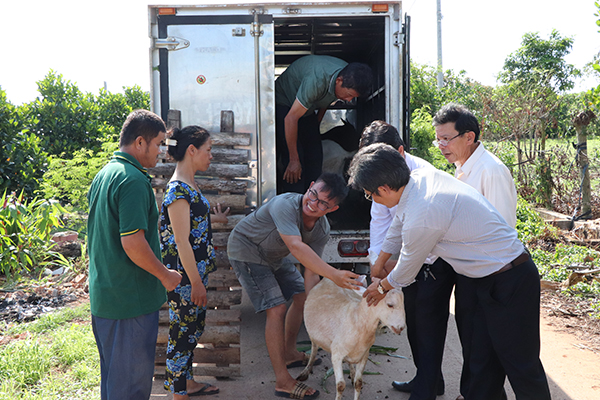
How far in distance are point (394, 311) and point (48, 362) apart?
3.00m

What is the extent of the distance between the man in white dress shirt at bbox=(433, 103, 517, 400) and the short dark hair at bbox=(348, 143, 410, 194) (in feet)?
2.43

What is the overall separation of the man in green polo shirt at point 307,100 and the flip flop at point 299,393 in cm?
214

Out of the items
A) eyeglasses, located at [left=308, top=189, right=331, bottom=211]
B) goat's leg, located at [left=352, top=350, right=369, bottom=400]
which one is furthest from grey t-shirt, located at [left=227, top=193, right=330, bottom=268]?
goat's leg, located at [left=352, top=350, right=369, bottom=400]

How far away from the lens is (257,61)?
14.1 feet

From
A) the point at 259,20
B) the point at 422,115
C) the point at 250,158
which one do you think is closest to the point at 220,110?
the point at 250,158

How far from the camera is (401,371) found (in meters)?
3.87

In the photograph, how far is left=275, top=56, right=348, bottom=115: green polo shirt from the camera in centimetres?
445

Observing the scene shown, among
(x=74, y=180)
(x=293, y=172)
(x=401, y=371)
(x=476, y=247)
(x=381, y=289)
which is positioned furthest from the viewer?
(x=74, y=180)

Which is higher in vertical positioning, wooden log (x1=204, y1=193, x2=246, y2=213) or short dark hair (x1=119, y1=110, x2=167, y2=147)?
short dark hair (x1=119, y1=110, x2=167, y2=147)

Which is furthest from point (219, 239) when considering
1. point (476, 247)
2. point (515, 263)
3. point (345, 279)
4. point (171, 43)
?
point (515, 263)

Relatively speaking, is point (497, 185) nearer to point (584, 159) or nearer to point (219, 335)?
point (219, 335)

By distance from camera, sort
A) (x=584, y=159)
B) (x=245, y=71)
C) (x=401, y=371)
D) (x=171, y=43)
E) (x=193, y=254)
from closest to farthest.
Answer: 1. (x=193, y=254)
2. (x=401, y=371)
3. (x=171, y=43)
4. (x=245, y=71)
5. (x=584, y=159)

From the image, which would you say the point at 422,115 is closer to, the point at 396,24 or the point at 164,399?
the point at 396,24

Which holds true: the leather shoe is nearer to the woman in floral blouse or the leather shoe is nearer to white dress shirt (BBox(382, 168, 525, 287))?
white dress shirt (BBox(382, 168, 525, 287))
